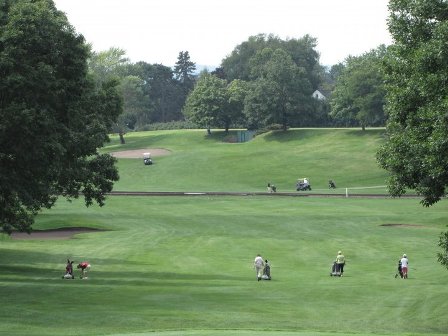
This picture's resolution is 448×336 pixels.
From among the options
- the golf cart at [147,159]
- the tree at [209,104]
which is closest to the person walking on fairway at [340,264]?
the golf cart at [147,159]

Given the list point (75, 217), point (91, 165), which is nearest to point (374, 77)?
point (75, 217)

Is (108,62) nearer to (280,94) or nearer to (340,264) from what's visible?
(280,94)

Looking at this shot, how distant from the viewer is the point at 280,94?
515 feet

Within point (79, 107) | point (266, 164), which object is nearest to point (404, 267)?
point (79, 107)

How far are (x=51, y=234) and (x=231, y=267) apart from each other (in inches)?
992

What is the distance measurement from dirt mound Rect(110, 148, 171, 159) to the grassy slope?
199 cm

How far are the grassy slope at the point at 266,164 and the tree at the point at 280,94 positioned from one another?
3.86 meters

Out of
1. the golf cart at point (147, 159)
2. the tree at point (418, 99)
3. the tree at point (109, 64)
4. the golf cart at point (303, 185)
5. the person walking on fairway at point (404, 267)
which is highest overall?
the tree at point (109, 64)

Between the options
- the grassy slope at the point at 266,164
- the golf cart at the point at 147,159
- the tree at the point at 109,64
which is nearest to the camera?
the grassy slope at the point at 266,164

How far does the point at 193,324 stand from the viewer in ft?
112

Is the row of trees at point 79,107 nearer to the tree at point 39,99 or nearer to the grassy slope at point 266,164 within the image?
the tree at point 39,99

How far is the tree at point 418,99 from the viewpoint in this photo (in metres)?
31.9

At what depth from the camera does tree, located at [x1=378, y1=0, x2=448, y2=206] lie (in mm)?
31891

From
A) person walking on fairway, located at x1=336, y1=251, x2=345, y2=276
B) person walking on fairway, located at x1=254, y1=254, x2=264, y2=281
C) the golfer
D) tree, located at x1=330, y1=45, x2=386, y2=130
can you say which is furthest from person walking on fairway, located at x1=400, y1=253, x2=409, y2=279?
tree, located at x1=330, y1=45, x2=386, y2=130
